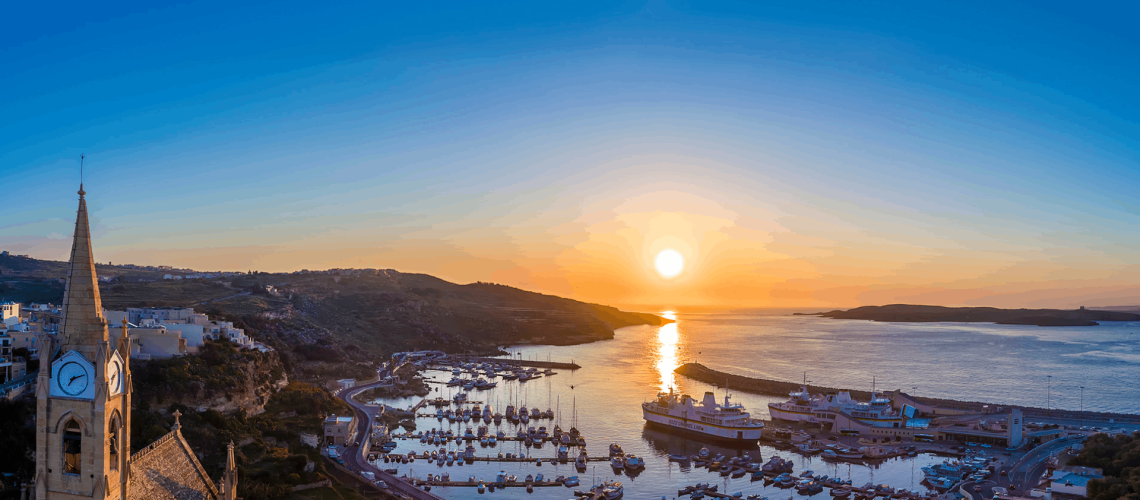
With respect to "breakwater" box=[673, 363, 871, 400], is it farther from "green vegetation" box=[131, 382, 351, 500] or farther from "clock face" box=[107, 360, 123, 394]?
"clock face" box=[107, 360, 123, 394]

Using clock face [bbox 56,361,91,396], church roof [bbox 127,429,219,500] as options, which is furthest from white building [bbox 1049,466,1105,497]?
clock face [bbox 56,361,91,396]

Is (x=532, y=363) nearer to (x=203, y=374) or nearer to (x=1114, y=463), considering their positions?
(x=203, y=374)

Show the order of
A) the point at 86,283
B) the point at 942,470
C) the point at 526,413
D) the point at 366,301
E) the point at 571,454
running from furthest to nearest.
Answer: the point at 366,301 < the point at 526,413 < the point at 571,454 < the point at 942,470 < the point at 86,283

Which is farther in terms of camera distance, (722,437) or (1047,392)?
(1047,392)

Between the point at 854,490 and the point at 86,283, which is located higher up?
the point at 86,283

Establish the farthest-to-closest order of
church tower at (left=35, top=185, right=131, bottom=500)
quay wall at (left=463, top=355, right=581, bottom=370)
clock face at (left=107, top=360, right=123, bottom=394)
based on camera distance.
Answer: quay wall at (left=463, top=355, right=581, bottom=370), clock face at (left=107, top=360, right=123, bottom=394), church tower at (left=35, top=185, right=131, bottom=500)

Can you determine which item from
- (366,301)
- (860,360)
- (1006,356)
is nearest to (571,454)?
(860,360)

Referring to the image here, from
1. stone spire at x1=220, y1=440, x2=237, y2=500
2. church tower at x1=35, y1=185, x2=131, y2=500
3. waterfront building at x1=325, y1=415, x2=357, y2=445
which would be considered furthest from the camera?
waterfront building at x1=325, y1=415, x2=357, y2=445

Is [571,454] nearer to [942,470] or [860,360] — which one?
[942,470]
